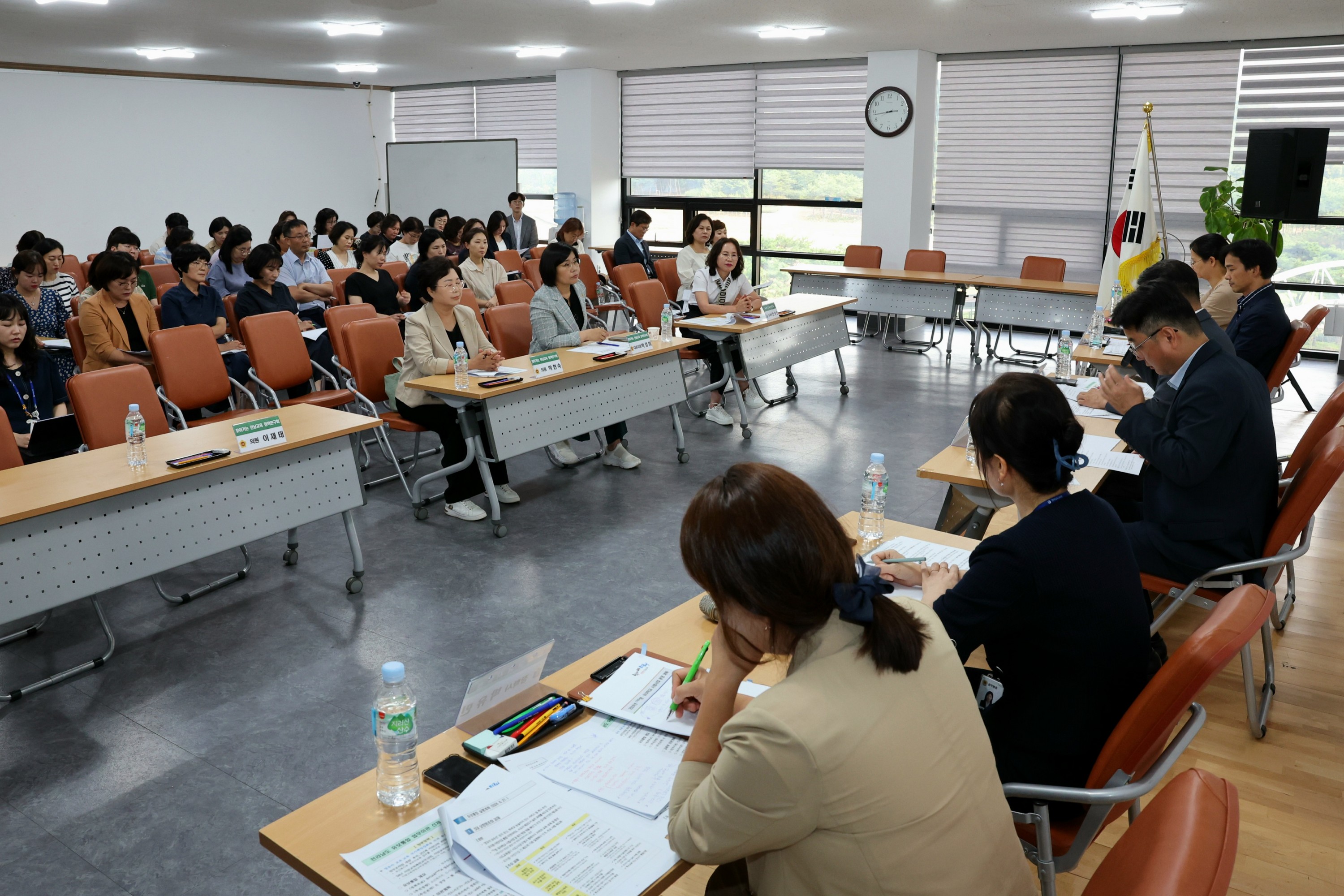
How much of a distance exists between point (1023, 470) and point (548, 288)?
169 inches

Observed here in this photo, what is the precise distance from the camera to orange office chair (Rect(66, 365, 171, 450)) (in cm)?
398

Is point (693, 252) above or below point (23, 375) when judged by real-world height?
above

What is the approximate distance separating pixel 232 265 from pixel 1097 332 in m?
6.06

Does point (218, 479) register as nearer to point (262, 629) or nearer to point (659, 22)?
point (262, 629)

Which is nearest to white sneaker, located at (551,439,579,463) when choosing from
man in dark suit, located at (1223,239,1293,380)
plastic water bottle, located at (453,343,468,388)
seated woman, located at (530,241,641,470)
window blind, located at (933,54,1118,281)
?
seated woman, located at (530,241,641,470)

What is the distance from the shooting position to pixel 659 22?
818 centimetres

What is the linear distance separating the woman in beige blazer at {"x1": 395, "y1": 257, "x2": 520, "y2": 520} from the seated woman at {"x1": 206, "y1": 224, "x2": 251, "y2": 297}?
8.75 ft

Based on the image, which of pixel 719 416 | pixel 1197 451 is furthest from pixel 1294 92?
pixel 1197 451

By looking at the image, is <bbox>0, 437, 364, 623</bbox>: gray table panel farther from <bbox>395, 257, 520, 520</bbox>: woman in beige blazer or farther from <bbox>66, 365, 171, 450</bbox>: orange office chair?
<bbox>395, 257, 520, 520</bbox>: woman in beige blazer

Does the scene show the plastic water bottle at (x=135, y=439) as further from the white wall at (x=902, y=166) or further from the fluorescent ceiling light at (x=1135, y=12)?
the white wall at (x=902, y=166)

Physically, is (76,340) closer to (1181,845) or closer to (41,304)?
(41,304)

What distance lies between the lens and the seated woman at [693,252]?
7.53 metres

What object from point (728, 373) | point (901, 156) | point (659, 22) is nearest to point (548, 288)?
point (728, 373)

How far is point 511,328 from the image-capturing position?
5.80m
